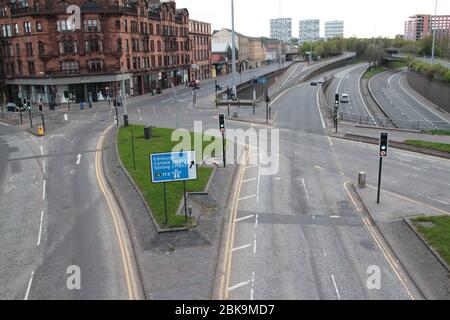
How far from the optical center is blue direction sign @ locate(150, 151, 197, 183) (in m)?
22.6

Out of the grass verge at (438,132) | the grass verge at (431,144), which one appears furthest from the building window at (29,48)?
the grass verge at (431,144)

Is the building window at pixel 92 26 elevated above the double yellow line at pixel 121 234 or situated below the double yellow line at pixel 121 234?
above

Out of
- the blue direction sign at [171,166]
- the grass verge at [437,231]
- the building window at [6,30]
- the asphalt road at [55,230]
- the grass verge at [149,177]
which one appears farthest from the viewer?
the building window at [6,30]

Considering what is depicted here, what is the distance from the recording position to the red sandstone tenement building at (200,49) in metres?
123

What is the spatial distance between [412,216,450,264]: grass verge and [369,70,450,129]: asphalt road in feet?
94.2

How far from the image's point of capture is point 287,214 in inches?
1019

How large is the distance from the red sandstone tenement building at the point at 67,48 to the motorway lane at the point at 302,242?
5345 cm

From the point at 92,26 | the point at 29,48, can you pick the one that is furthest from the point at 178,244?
the point at 29,48

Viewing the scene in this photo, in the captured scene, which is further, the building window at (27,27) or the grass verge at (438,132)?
the building window at (27,27)

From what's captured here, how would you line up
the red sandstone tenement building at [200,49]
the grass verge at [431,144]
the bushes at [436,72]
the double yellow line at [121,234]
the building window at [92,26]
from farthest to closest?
1. the red sandstone tenement building at [200,49]
2. the building window at [92,26]
3. the bushes at [436,72]
4. the grass verge at [431,144]
5. the double yellow line at [121,234]

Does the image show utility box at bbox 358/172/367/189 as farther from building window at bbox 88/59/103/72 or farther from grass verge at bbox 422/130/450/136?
building window at bbox 88/59/103/72

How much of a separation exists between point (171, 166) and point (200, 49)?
110832 millimetres

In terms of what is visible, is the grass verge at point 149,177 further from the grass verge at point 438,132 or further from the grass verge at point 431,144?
the grass verge at point 438,132

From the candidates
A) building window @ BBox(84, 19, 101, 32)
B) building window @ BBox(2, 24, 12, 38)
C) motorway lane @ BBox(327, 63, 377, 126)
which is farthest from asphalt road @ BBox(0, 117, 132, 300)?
building window @ BBox(2, 24, 12, 38)
